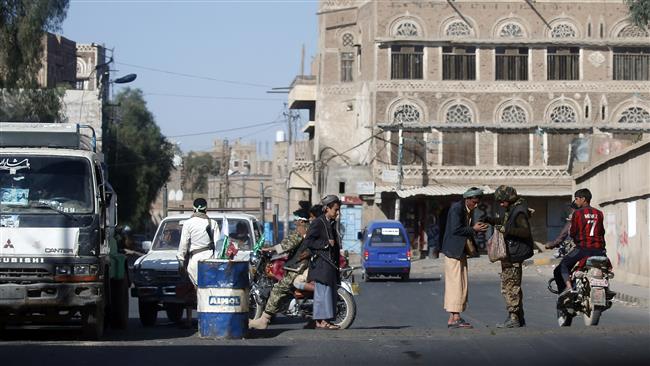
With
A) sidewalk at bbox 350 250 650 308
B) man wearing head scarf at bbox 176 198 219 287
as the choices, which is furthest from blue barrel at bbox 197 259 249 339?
sidewalk at bbox 350 250 650 308

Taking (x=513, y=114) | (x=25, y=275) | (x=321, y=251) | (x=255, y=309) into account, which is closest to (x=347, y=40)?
(x=513, y=114)

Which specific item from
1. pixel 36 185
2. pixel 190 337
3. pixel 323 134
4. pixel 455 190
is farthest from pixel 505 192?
pixel 323 134

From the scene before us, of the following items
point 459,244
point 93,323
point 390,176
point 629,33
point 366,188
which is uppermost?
point 629,33

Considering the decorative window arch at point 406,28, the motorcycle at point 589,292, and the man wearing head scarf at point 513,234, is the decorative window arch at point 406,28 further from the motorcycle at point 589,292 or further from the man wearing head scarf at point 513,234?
the man wearing head scarf at point 513,234

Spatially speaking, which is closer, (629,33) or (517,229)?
(517,229)

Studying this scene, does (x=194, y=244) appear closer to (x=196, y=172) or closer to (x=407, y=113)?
(x=407, y=113)

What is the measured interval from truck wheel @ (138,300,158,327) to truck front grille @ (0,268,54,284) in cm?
427

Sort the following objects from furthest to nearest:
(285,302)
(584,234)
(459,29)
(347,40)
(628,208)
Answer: (347,40)
(459,29)
(628,208)
(584,234)
(285,302)

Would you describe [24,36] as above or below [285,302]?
above

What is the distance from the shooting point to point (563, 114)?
61125 mm

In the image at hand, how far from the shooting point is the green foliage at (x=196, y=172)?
127625 millimetres

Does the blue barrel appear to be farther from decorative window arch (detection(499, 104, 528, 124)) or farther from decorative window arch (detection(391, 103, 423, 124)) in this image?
decorative window arch (detection(499, 104, 528, 124))

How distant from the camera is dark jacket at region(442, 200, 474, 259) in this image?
50.4 feet

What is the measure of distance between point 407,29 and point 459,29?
8.75 ft
